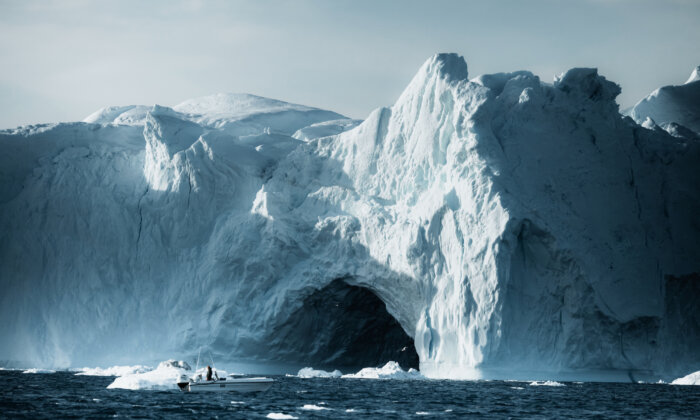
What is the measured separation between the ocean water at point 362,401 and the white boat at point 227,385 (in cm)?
25

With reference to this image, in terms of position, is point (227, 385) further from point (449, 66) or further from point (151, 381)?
point (449, 66)

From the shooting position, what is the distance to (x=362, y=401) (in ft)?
93.2

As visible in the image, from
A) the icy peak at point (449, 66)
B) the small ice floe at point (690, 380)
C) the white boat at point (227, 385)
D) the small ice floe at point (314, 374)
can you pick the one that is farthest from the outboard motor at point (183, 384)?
the small ice floe at point (690, 380)

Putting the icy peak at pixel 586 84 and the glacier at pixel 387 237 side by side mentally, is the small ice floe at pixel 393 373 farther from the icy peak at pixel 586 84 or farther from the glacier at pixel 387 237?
the icy peak at pixel 586 84

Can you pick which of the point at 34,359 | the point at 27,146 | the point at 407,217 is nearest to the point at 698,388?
the point at 407,217

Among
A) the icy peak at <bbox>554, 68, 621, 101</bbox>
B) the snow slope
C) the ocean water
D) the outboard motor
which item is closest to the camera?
the ocean water

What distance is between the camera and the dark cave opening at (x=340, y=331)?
43750 millimetres

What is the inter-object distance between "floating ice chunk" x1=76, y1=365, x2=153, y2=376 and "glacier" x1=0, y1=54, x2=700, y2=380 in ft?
5.74

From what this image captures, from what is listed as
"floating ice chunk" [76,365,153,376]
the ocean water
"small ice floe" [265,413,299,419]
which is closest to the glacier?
"floating ice chunk" [76,365,153,376]

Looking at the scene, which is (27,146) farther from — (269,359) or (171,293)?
(269,359)

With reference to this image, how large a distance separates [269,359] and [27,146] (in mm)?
17202

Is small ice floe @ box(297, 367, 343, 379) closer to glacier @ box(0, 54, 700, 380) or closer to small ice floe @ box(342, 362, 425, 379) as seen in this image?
glacier @ box(0, 54, 700, 380)

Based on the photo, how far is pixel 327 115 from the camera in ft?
213

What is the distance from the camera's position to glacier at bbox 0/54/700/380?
125 ft
